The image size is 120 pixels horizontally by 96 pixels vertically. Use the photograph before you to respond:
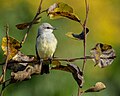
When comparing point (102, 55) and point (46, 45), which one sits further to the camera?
point (46, 45)

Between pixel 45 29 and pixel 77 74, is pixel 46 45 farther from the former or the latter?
pixel 77 74

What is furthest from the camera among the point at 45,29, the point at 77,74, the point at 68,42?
the point at 68,42

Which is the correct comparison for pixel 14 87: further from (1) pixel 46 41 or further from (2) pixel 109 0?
(2) pixel 109 0

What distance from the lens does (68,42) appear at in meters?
6.61

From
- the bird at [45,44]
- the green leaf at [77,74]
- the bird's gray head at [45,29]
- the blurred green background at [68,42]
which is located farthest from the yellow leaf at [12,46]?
the blurred green background at [68,42]

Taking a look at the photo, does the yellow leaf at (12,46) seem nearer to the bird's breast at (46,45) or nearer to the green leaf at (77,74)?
the green leaf at (77,74)

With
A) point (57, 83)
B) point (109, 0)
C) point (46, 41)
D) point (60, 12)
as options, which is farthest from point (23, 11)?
point (60, 12)

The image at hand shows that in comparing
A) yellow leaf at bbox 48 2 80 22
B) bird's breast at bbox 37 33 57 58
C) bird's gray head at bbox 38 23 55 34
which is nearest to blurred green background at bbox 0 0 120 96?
bird's gray head at bbox 38 23 55 34

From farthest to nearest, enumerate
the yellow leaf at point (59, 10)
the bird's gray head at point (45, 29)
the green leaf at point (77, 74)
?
the bird's gray head at point (45, 29) → the yellow leaf at point (59, 10) → the green leaf at point (77, 74)

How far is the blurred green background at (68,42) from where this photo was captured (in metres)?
4.63

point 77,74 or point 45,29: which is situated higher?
point 45,29

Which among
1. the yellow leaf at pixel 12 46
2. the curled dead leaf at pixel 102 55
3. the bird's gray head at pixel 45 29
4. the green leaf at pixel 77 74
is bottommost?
the green leaf at pixel 77 74

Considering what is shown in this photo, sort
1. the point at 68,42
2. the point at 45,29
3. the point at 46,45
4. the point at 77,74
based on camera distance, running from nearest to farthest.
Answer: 1. the point at 77,74
2. the point at 46,45
3. the point at 45,29
4. the point at 68,42

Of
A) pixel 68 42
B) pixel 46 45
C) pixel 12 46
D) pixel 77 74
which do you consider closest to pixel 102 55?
pixel 77 74
